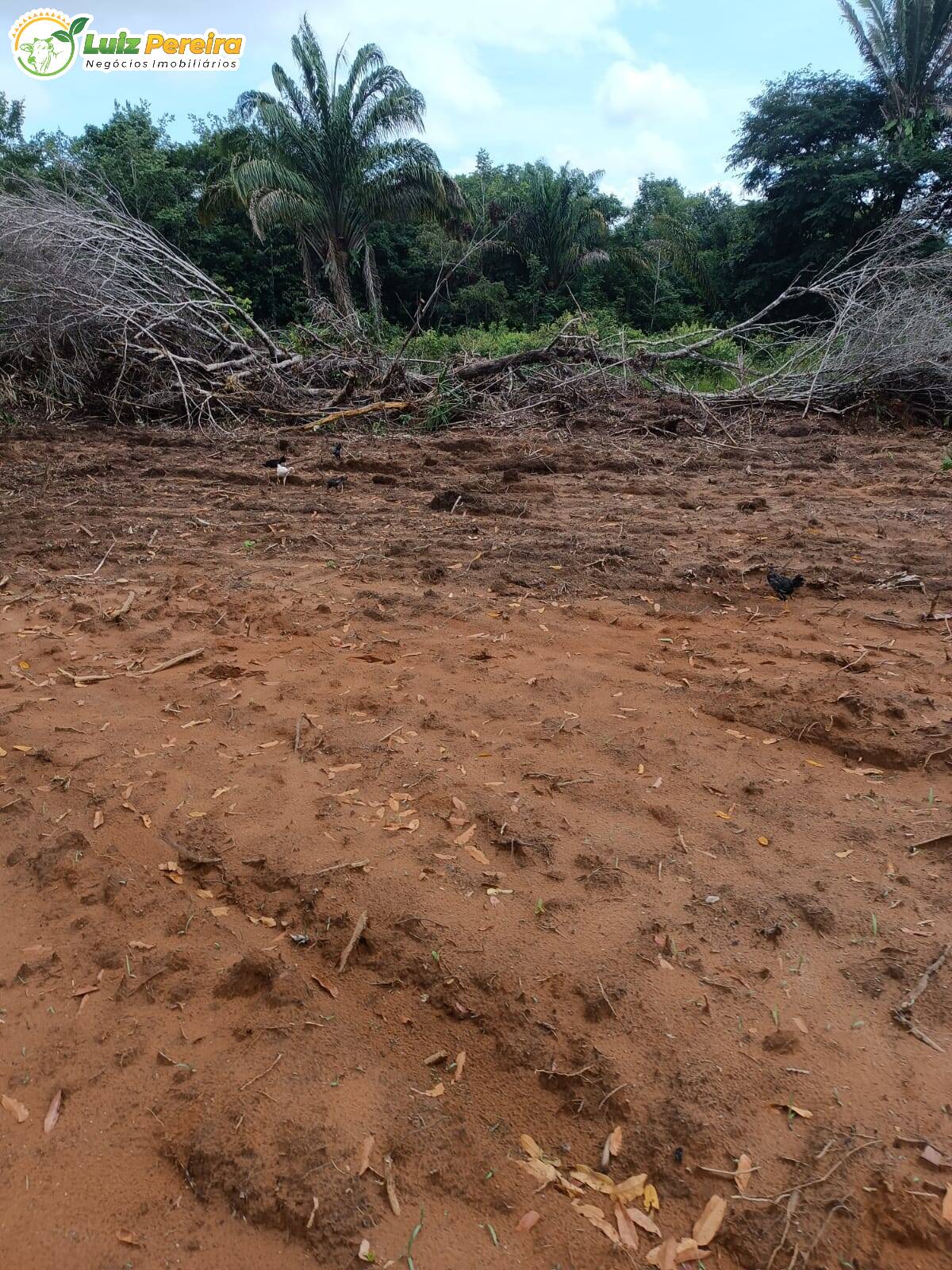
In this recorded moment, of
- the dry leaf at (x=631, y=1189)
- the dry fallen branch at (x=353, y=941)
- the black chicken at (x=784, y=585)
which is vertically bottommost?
the dry leaf at (x=631, y=1189)

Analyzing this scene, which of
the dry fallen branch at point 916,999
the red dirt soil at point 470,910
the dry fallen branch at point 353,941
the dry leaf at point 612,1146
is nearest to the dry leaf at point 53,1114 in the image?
the red dirt soil at point 470,910

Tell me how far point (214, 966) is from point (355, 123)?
1912 cm

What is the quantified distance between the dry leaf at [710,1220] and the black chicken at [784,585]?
2.71 meters

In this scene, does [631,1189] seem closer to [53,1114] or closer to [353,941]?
[353,941]

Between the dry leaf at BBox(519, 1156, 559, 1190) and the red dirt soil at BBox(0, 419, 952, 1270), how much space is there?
0.01 metres

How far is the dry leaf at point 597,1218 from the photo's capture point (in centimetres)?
131

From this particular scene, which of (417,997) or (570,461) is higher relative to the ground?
(570,461)

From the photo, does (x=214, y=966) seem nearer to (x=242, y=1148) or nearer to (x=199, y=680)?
(x=242, y=1148)

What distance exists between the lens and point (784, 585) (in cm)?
369

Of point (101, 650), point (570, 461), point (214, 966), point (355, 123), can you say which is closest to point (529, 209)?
point (355, 123)

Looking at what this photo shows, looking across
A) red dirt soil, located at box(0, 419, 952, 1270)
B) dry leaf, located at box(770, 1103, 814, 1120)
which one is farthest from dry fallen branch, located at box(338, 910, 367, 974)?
dry leaf, located at box(770, 1103, 814, 1120)

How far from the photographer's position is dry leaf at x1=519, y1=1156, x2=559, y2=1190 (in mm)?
1389

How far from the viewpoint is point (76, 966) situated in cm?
180

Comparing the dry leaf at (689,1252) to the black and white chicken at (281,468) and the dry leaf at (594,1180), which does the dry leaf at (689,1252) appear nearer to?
the dry leaf at (594,1180)
